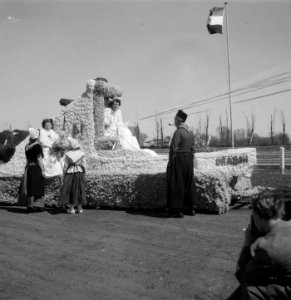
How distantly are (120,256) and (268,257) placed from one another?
8.63 feet

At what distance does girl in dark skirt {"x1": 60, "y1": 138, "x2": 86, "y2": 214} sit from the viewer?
753cm

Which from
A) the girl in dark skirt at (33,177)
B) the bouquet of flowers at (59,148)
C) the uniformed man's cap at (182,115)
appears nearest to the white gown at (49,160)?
the bouquet of flowers at (59,148)

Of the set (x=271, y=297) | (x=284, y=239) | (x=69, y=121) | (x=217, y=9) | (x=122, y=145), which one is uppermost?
(x=217, y=9)

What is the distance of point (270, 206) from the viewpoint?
2.43 metres

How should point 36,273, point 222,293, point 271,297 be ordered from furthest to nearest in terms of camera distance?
point 36,273 → point 222,293 → point 271,297

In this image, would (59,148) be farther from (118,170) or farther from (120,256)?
(120,256)

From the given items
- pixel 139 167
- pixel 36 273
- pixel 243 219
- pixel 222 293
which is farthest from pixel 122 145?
pixel 222 293

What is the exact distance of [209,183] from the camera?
23.1 ft

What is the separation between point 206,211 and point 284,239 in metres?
4.96

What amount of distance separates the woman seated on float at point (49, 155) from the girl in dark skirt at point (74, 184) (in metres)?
0.86

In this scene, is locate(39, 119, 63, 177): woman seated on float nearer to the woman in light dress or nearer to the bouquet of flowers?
the bouquet of flowers

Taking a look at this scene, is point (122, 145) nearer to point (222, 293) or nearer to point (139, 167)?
point (139, 167)

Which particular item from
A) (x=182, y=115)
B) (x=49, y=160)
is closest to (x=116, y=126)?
(x=49, y=160)

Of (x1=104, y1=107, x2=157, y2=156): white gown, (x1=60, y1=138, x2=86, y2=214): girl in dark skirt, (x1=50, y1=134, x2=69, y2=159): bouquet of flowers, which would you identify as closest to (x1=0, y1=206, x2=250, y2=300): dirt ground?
(x1=60, y1=138, x2=86, y2=214): girl in dark skirt
